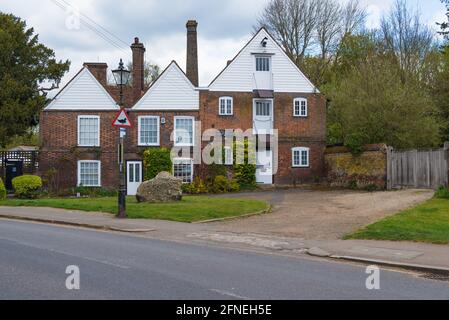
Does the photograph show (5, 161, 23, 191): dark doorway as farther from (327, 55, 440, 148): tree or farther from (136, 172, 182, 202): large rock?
(327, 55, 440, 148): tree

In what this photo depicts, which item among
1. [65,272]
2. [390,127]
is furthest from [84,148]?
[65,272]

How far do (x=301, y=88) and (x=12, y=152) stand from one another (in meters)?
19.5

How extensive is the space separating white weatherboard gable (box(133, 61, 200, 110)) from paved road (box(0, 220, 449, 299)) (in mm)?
22320

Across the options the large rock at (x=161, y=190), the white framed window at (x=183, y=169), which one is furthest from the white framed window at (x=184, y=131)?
the large rock at (x=161, y=190)

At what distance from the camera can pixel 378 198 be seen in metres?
23.6

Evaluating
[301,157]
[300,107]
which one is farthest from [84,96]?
[301,157]

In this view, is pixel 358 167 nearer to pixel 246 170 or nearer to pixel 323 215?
pixel 246 170

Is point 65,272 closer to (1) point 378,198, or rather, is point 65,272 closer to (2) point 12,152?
(1) point 378,198

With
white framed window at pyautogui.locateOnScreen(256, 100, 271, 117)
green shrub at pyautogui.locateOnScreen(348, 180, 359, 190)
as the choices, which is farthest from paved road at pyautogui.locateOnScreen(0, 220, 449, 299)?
white framed window at pyautogui.locateOnScreen(256, 100, 271, 117)

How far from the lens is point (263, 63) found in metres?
35.8

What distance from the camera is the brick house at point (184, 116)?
34.4m

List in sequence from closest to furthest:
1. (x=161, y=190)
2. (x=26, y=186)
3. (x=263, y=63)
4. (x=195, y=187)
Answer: (x=161, y=190), (x=26, y=186), (x=195, y=187), (x=263, y=63)

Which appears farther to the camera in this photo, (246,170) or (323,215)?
(246,170)

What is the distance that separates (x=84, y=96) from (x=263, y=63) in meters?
12.2
